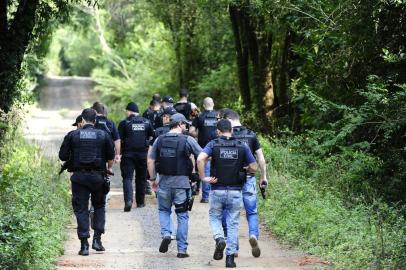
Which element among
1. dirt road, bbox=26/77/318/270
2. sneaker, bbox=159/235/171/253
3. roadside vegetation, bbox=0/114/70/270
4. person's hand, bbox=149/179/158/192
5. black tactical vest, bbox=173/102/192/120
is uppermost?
black tactical vest, bbox=173/102/192/120

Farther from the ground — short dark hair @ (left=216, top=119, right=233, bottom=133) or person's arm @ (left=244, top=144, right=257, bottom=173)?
short dark hair @ (left=216, top=119, right=233, bottom=133)

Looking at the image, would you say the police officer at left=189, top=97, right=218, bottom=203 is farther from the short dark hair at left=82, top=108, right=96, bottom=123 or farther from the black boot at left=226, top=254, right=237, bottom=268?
the black boot at left=226, top=254, right=237, bottom=268

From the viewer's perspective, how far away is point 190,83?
103 ft

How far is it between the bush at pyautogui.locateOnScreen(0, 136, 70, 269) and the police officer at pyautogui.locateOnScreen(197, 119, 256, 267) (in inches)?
90.8

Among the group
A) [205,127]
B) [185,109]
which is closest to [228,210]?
[205,127]

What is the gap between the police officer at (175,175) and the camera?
10.9 metres

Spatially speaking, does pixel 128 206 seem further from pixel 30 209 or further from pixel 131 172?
pixel 30 209

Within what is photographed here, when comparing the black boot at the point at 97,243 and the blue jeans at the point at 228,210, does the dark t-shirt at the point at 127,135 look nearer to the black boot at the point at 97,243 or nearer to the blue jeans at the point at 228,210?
the black boot at the point at 97,243

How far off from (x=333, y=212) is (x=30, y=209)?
15.4 ft

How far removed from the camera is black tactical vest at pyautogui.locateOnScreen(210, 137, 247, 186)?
10.3 m

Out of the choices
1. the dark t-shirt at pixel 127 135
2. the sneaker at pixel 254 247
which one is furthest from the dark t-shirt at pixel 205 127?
the sneaker at pixel 254 247

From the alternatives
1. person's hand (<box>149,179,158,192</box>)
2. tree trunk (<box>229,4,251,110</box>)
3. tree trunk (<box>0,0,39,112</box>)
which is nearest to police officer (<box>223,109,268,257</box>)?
person's hand (<box>149,179,158,192</box>)

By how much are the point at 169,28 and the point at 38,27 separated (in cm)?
1172

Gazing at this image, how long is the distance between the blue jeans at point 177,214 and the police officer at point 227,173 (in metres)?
0.64
